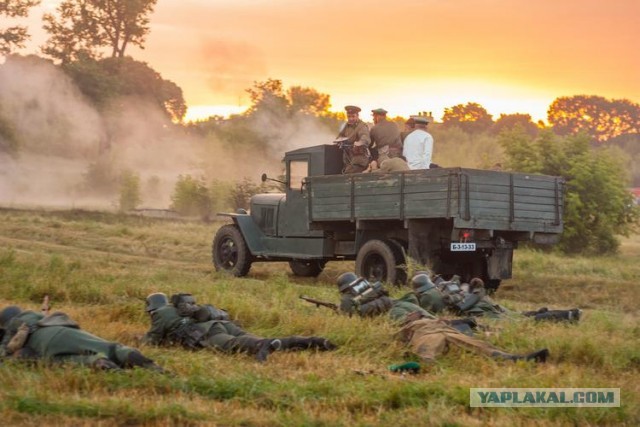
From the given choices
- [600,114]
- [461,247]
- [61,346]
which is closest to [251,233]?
[461,247]

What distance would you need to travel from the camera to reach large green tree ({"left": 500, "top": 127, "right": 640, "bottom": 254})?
2375cm

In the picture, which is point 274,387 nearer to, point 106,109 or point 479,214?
point 479,214

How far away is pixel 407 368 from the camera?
777 centimetres

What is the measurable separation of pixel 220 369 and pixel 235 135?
3790 centimetres

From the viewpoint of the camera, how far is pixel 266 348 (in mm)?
8125

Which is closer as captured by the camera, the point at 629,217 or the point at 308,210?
the point at 308,210

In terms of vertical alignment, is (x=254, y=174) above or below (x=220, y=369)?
above

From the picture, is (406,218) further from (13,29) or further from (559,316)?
(13,29)

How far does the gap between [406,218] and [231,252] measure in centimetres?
460

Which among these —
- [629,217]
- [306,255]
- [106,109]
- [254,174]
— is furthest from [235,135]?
[306,255]

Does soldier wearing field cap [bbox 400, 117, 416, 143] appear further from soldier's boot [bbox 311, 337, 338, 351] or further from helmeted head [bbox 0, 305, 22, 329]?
helmeted head [bbox 0, 305, 22, 329]

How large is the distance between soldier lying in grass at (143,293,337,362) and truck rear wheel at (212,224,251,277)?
8.70 meters

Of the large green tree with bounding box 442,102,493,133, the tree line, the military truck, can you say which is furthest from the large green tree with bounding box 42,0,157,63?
the military truck

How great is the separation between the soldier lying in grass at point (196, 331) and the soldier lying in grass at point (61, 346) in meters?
1.12
